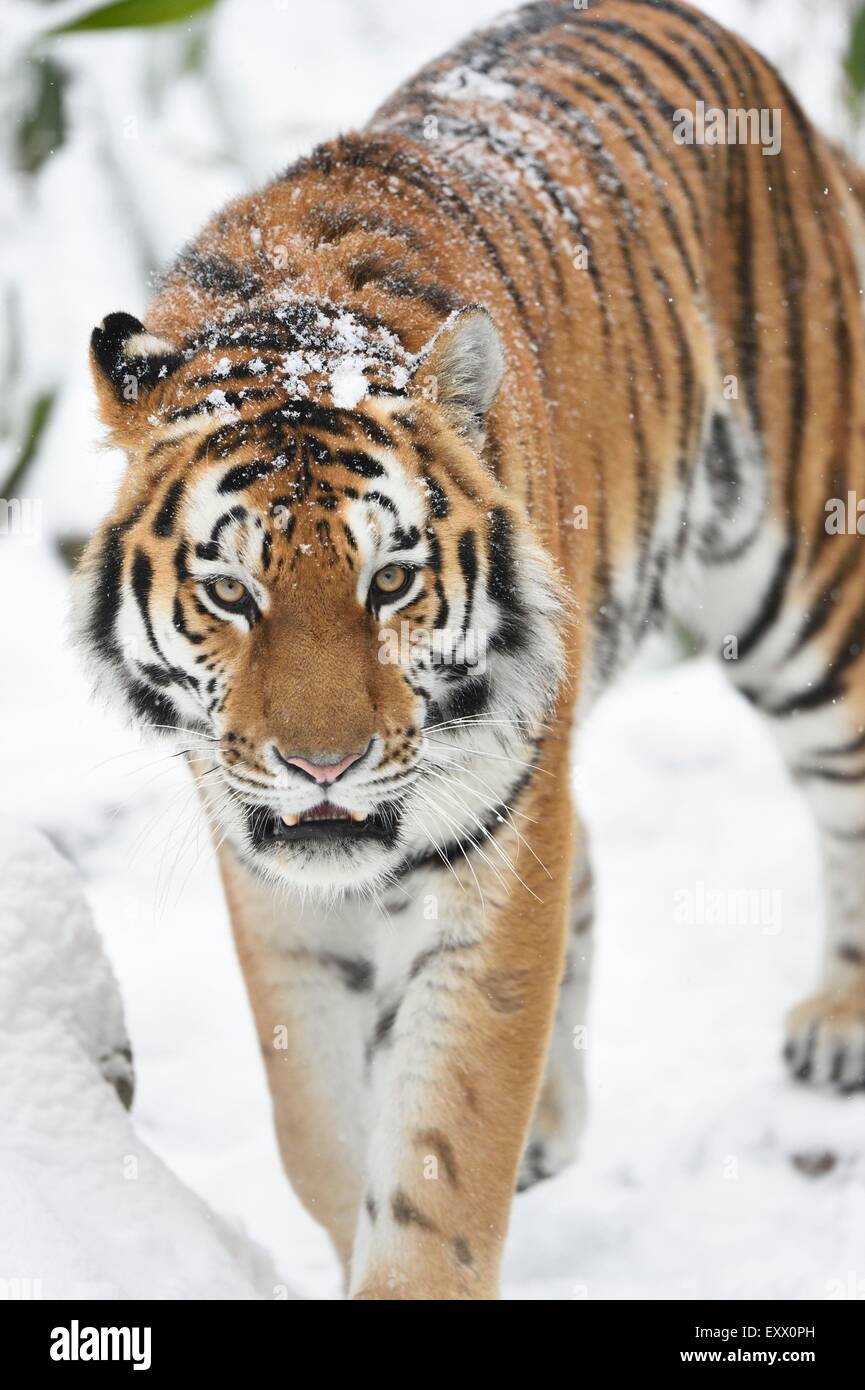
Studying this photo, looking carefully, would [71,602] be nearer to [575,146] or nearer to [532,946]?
[532,946]

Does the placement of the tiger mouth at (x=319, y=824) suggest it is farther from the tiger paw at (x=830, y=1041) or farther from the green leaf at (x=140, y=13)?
the tiger paw at (x=830, y=1041)

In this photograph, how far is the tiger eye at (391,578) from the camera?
207 centimetres

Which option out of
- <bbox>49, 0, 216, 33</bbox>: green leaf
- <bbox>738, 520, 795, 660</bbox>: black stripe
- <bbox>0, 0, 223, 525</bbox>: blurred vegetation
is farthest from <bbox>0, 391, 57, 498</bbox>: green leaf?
<bbox>738, 520, 795, 660</bbox>: black stripe

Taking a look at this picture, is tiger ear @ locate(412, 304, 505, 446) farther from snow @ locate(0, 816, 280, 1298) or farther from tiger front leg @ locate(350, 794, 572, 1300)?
snow @ locate(0, 816, 280, 1298)

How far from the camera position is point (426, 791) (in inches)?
88.6

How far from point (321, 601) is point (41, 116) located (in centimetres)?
282

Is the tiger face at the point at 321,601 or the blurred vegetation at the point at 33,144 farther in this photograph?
the blurred vegetation at the point at 33,144

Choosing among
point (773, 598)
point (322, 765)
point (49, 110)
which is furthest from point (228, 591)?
point (49, 110)

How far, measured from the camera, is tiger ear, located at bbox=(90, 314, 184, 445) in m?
2.15

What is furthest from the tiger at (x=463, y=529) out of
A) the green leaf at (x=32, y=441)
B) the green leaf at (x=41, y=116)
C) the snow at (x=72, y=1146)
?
the green leaf at (x=41, y=116)

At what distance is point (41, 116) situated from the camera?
439cm

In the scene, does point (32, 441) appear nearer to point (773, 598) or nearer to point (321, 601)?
point (773, 598)

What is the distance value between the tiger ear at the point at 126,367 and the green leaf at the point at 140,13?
25.5 inches

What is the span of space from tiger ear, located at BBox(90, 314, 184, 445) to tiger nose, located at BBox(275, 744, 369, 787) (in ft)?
1.61
